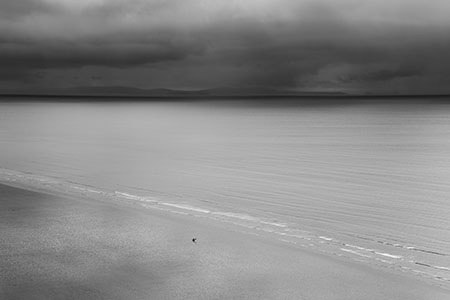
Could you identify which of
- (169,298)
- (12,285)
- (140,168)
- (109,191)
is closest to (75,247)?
(12,285)

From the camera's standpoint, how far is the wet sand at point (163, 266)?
791 centimetres

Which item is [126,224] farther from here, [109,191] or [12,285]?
[109,191]

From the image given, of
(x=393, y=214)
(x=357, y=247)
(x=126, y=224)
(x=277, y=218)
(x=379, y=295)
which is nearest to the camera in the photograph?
(x=379, y=295)

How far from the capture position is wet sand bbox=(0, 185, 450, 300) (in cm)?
791

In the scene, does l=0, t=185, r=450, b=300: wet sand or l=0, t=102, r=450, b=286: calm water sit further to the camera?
l=0, t=102, r=450, b=286: calm water

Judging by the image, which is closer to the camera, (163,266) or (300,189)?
(163,266)

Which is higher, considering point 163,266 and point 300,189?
point 163,266

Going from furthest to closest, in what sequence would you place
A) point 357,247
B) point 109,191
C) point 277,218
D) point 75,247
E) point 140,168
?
point 140,168
point 109,191
point 277,218
point 357,247
point 75,247

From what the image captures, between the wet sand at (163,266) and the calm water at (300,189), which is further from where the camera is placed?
the calm water at (300,189)

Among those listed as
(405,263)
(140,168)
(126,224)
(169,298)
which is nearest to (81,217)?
(126,224)

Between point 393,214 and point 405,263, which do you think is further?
point 393,214

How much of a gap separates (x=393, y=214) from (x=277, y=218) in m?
3.57

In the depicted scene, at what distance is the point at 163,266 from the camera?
9086mm

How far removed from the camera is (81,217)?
43.0 ft
